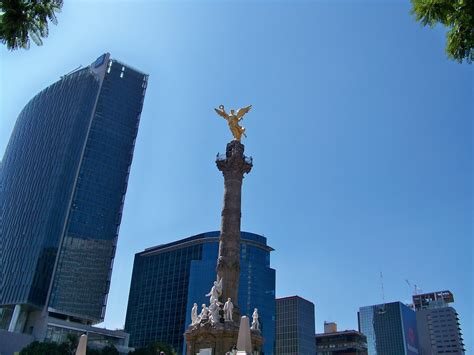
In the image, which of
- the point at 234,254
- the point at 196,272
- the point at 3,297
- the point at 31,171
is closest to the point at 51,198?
the point at 31,171

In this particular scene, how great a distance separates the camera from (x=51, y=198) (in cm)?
11150

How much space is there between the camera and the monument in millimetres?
31875

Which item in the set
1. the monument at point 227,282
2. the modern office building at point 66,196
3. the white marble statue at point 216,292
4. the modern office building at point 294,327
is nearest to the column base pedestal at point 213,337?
the monument at point 227,282

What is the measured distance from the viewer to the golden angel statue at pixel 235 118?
42.3 meters

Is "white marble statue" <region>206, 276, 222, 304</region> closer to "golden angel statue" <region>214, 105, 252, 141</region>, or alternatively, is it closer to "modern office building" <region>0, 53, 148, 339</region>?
"golden angel statue" <region>214, 105, 252, 141</region>

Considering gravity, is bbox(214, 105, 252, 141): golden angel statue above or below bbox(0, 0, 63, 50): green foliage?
above

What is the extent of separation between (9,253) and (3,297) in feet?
35.8

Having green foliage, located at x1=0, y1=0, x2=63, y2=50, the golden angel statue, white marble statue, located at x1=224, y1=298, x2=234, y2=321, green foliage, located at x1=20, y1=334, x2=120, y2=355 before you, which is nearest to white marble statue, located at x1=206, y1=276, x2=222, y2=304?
white marble statue, located at x1=224, y1=298, x2=234, y2=321

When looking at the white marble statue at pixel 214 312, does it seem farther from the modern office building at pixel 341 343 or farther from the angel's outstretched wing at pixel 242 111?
the modern office building at pixel 341 343

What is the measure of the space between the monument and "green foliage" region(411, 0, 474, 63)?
893 inches

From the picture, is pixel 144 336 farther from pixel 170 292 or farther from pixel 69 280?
pixel 69 280

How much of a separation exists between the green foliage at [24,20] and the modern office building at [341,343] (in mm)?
185775

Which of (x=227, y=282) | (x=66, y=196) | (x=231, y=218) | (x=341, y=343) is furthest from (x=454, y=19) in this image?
(x=341, y=343)

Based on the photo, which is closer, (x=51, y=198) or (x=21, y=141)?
(x=51, y=198)
